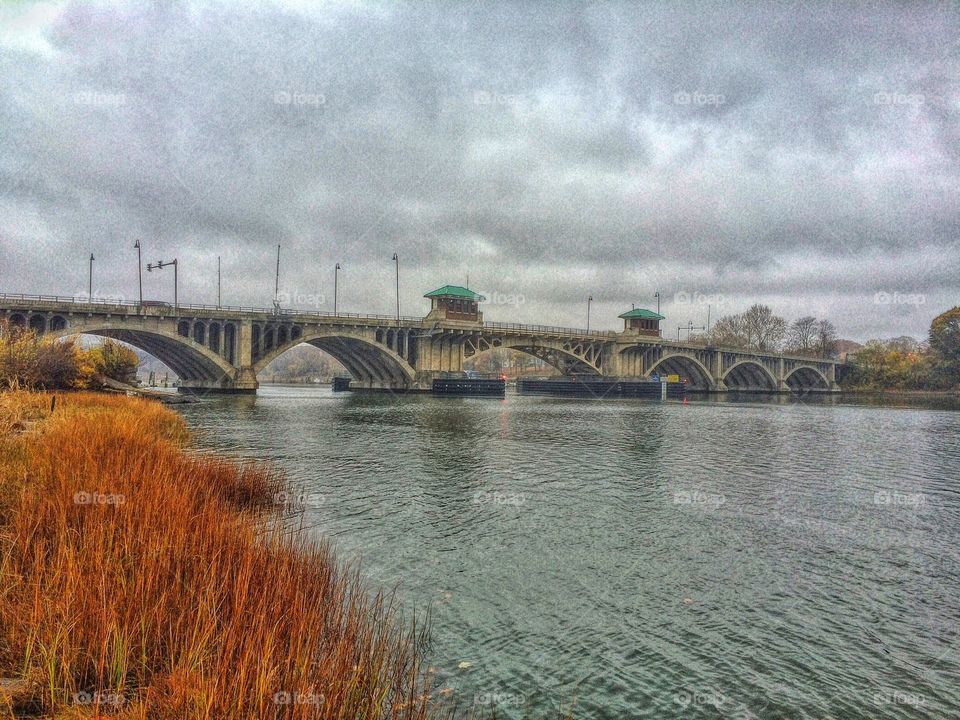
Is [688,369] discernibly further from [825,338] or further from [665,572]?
[665,572]

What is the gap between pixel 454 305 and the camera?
88312 mm

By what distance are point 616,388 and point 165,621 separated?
94947mm

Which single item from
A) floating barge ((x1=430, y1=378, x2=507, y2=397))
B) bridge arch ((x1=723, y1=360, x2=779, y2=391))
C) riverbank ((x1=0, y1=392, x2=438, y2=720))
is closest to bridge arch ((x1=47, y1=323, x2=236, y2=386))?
floating barge ((x1=430, y1=378, x2=507, y2=397))

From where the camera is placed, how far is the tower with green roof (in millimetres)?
86625

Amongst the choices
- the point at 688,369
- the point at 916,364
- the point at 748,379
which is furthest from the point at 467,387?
the point at 916,364

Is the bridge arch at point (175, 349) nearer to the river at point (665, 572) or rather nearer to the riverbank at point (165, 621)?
the river at point (665, 572)

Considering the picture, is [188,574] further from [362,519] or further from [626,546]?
[626,546]

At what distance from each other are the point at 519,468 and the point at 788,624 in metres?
13.1

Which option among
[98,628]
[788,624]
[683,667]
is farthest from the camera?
[788,624]

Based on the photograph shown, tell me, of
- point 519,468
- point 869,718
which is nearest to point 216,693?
point 869,718

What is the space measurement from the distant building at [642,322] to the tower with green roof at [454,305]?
3551 cm

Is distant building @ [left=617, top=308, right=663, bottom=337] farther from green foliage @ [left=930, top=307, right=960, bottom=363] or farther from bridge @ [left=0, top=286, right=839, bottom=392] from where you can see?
green foliage @ [left=930, top=307, right=960, bottom=363]

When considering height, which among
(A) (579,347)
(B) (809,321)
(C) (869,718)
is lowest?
(C) (869,718)

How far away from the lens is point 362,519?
42.2 ft
